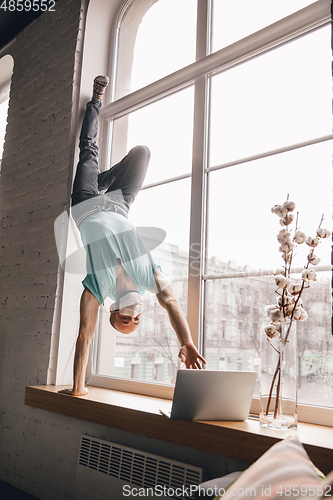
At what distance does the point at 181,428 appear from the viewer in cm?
164

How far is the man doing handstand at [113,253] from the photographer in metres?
2.34

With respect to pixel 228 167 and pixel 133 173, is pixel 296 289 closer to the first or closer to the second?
pixel 228 167

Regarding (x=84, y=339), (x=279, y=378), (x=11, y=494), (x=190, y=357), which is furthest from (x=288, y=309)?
(x=11, y=494)

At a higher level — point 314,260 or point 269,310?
point 314,260

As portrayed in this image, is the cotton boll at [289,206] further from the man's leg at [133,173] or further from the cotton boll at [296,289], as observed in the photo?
the man's leg at [133,173]

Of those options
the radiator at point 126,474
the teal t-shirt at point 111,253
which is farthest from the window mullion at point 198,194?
the radiator at point 126,474

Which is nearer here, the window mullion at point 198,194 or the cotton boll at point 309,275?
the cotton boll at point 309,275

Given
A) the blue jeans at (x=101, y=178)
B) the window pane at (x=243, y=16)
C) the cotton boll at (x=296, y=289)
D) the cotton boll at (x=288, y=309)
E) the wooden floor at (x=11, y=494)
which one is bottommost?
the wooden floor at (x=11, y=494)

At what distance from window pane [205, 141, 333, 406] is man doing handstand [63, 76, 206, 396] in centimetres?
25

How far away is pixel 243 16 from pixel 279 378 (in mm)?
2029

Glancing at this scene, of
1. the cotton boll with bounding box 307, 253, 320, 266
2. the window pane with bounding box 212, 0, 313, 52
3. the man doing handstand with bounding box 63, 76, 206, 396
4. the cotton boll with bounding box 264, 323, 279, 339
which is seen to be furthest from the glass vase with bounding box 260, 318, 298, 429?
the window pane with bounding box 212, 0, 313, 52

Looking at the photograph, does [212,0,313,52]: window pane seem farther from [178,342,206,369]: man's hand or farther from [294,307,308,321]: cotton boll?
[178,342,206,369]: man's hand

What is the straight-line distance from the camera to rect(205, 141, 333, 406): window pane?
176cm

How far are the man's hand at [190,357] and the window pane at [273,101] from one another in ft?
3.39
